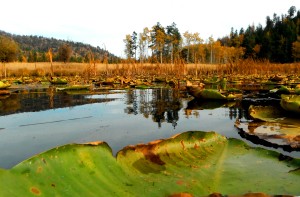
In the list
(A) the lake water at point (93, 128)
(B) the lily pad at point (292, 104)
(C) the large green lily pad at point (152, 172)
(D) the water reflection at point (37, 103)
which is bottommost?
(A) the lake water at point (93, 128)

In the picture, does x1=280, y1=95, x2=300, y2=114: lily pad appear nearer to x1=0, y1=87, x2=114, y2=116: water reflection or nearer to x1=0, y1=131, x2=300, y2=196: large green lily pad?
x1=0, y1=131, x2=300, y2=196: large green lily pad

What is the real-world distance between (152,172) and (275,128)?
1116 mm

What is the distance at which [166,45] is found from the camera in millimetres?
52000

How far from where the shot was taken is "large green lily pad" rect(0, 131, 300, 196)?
2.16 ft

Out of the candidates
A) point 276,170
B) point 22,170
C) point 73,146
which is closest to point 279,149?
point 276,170

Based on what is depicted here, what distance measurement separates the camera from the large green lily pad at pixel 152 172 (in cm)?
66

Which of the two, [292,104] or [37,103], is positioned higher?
[292,104]

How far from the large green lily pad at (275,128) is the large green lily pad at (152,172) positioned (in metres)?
0.42

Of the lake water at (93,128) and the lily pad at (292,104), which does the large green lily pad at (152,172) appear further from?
the lily pad at (292,104)

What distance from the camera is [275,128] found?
167cm

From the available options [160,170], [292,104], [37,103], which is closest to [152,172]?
[160,170]

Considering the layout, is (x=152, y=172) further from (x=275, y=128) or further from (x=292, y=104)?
(x=292, y=104)

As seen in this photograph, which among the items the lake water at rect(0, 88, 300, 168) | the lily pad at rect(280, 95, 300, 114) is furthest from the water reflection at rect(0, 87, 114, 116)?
the lily pad at rect(280, 95, 300, 114)

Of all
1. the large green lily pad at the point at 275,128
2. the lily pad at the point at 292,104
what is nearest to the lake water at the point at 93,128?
the large green lily pad at the point at 275,128
